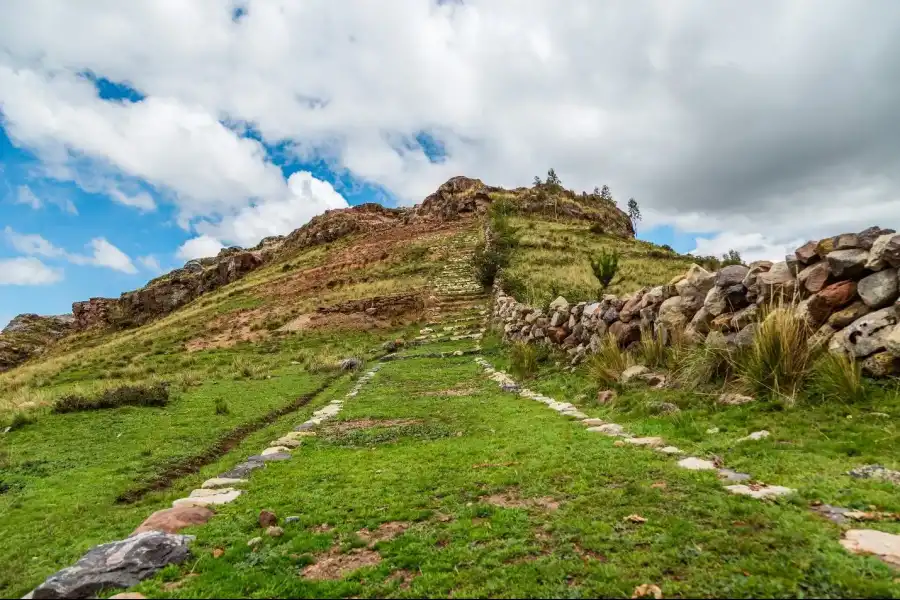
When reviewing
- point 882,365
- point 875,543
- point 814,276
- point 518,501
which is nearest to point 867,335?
point 882,365

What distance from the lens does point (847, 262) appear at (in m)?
7.30

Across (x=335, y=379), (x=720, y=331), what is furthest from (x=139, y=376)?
(x=720, y=331)

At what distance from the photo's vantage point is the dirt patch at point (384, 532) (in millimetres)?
4895

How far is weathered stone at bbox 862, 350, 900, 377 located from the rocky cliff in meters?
58.9

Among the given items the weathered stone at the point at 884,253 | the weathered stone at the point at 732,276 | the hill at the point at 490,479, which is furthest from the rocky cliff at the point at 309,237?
the weathered stone at the point at 884,253

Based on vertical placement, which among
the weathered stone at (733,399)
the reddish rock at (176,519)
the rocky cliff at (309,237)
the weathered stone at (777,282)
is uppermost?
the rocky cliff at (309,237)

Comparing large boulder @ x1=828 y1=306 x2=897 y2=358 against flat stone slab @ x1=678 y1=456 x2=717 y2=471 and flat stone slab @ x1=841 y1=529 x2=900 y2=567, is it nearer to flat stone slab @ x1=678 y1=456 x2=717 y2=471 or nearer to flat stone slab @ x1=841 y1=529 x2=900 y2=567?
flat stone slab @ x1=678 y1=456 x2=717 y2=471

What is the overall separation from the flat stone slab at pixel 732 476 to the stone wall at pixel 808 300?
2767 millimetres

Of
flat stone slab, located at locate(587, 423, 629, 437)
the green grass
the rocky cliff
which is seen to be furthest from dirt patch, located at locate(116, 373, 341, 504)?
the rocky cliff

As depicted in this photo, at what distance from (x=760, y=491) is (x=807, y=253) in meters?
4.82

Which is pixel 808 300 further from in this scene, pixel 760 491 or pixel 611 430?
pixel 760 491

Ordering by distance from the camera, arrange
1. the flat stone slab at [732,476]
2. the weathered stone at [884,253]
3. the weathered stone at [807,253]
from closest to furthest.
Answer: the flat stone slab at [732,476] < the weathered stone at [884,253] < the weathered stone at [807,253]

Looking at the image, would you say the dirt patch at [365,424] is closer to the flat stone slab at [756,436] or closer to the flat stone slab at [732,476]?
the flat stone slab at [756,436]

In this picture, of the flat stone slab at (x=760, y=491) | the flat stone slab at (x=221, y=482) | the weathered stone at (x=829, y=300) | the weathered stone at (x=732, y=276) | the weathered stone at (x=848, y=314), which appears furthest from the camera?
the weathered stone at (x=732, y=276)
